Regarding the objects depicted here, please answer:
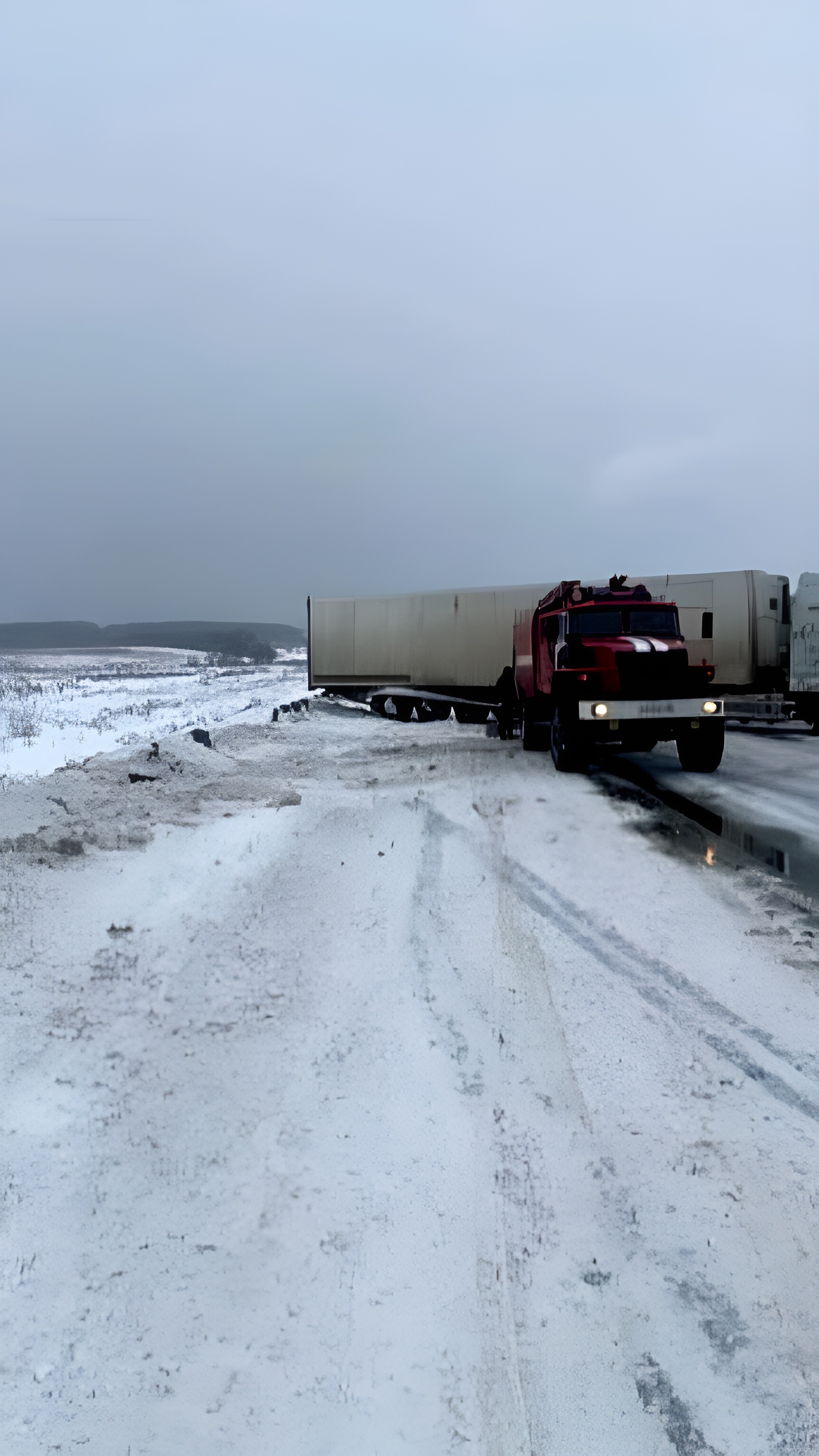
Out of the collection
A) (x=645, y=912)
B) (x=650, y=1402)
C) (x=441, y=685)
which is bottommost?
(x=650, y=1402)

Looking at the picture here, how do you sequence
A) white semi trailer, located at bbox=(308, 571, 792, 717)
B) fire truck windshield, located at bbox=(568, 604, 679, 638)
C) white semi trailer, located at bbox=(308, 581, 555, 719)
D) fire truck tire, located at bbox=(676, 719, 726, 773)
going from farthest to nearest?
white semi trailer, located at bbox=(308, 581, 555, 719) → white semi trailer, located at bbox=(308, 571, 792, 717) → fire truck windshield, located at bbox=(568, 604, 679, 638) → fire truck tire, located at bbox=(676, 719, 726, 773)

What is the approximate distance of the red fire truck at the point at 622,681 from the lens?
35.9ft

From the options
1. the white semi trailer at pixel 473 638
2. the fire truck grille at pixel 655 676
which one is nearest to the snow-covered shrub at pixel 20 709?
the white semi trailer at pixel 473 638

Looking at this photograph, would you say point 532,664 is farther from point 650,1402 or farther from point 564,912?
point 650,1402

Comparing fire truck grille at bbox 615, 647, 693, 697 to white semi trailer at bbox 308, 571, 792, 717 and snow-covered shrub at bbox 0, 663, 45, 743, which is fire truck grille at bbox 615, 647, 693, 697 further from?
snow-covered shrub at bbox 0, 663, 45, 743

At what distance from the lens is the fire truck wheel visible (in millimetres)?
11422

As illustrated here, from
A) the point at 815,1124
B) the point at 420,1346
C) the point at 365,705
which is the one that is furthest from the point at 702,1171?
the point at 365,705

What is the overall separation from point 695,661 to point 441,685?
11355 mm

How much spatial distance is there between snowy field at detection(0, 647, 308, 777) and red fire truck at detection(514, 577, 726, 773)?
320 inches

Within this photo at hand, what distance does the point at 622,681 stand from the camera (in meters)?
10.9

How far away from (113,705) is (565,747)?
22053 millimetres

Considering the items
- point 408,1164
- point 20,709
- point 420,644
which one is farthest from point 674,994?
point 20,709

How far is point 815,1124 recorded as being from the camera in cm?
358

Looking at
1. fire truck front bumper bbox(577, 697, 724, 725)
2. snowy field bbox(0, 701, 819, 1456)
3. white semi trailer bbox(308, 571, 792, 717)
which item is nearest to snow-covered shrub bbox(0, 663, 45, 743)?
white semi trailer bbox(308, 571, 792, 717)
